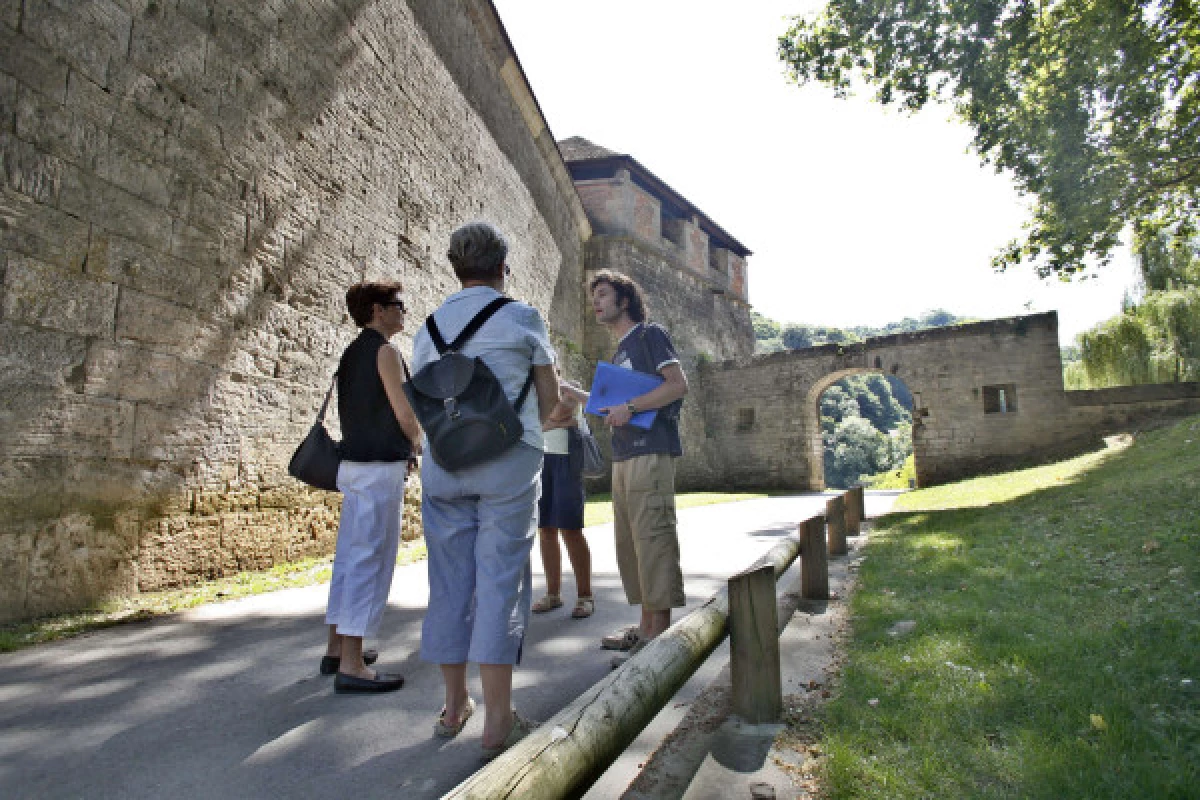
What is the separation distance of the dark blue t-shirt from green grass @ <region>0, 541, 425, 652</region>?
315 centimetres

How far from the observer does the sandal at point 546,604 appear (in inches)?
158

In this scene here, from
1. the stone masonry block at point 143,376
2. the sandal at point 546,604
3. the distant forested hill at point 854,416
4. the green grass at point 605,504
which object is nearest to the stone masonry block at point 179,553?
the stone masonry block at point 143,376

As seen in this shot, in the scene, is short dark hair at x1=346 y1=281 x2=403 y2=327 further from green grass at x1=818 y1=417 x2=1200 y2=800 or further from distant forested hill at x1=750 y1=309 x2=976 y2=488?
distant forested hill at x1=750 y1=309 x2=976 y2=488

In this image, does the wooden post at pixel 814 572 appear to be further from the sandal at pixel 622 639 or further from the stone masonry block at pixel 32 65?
the stone masonry block at pixel 32 65

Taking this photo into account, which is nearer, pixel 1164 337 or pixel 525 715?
pixel 525 715

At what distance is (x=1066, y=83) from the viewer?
848cm

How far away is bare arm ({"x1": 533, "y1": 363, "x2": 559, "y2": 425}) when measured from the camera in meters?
2.22

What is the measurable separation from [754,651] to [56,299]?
4350 millimetres

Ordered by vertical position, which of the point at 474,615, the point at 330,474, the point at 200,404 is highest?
the point at 200,404

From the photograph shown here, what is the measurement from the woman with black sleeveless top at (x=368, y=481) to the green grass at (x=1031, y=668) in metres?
1.84

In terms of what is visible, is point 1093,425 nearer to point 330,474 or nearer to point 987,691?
point 987,691

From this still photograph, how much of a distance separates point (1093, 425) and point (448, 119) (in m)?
14.6

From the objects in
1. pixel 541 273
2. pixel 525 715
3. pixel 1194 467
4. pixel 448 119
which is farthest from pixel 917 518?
pixel 541 273

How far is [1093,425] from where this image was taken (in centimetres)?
1393
